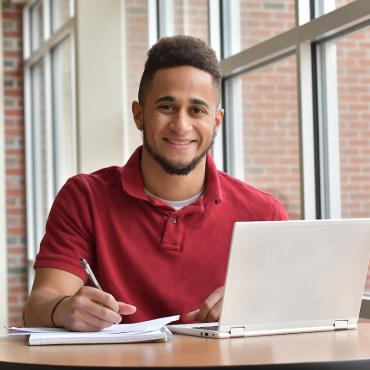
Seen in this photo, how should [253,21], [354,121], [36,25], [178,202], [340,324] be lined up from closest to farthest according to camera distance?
[340,324]
[178,202]
[354,121]
[253,21]
[36,25]

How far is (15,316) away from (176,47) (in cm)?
477

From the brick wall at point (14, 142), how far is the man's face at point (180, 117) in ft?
15.4

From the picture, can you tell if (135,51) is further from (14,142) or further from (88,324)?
(88,324)

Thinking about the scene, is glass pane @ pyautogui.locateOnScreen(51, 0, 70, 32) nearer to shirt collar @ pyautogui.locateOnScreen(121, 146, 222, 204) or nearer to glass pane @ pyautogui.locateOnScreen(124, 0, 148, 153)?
glass pane @ pyautogui.locateOnScreen(124, 0, 148, 153)

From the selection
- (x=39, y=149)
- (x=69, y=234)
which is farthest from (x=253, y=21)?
(x=39, y=149)

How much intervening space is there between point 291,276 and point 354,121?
50.6 inches

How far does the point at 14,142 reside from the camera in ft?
23.0

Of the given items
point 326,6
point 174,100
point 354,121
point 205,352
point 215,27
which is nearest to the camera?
point 205,352

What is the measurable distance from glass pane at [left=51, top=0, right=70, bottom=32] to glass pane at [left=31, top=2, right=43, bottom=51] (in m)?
0.30

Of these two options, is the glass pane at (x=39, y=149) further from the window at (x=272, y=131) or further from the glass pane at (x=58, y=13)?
the window at (x=272, y=131)

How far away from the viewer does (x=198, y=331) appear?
74.6 inches

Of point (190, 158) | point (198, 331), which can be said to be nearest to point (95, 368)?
point (198, 331)

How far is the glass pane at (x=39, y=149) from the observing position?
6711 mm

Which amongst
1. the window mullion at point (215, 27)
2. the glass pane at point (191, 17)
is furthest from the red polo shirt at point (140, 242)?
the glass pane at point (191, 17)
